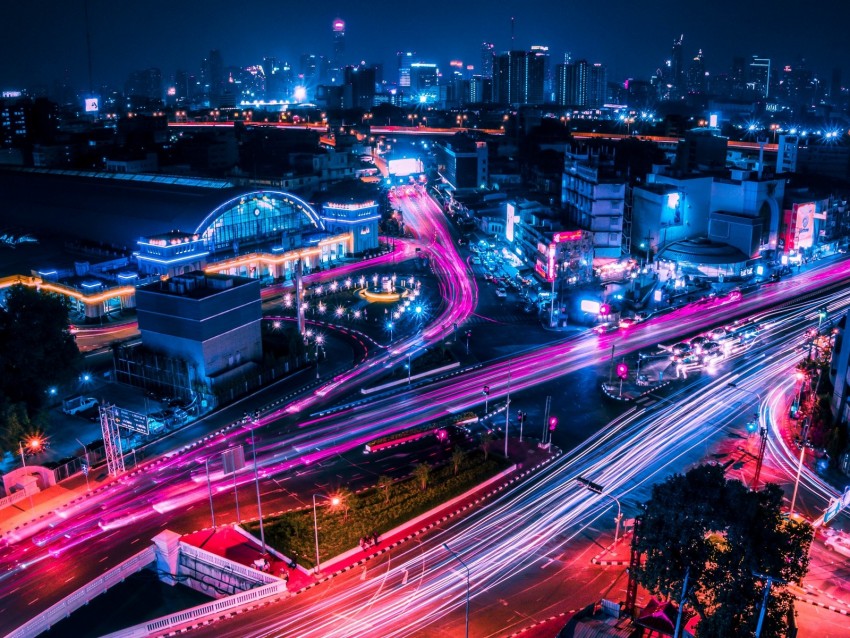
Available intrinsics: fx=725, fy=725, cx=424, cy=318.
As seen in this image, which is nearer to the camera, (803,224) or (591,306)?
(591,306)

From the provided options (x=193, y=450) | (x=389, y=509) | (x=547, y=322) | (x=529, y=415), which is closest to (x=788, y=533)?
(x=389, y=509)

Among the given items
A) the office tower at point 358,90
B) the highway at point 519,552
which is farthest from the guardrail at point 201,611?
the office tower at point 358,90

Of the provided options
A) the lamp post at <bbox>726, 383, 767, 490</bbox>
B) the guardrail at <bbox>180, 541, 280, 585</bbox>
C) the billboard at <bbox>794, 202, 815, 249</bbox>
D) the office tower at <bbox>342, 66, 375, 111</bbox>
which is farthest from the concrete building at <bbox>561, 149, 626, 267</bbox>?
the office tower at <bbox>342, 66, 375, 111</bbox>

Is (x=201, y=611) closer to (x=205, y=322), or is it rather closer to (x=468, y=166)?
(x=205, y=322)

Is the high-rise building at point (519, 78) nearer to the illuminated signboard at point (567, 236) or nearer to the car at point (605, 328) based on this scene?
the illuminated signboard at point (567, 236)

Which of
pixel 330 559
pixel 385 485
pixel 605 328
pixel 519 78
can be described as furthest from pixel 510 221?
pixel 519 78

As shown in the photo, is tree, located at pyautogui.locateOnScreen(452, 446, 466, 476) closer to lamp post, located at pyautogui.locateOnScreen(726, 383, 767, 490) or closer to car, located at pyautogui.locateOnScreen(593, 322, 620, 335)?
lamp post, located at pyautogui.locateOnScreen(726, 383, 767, 490)
